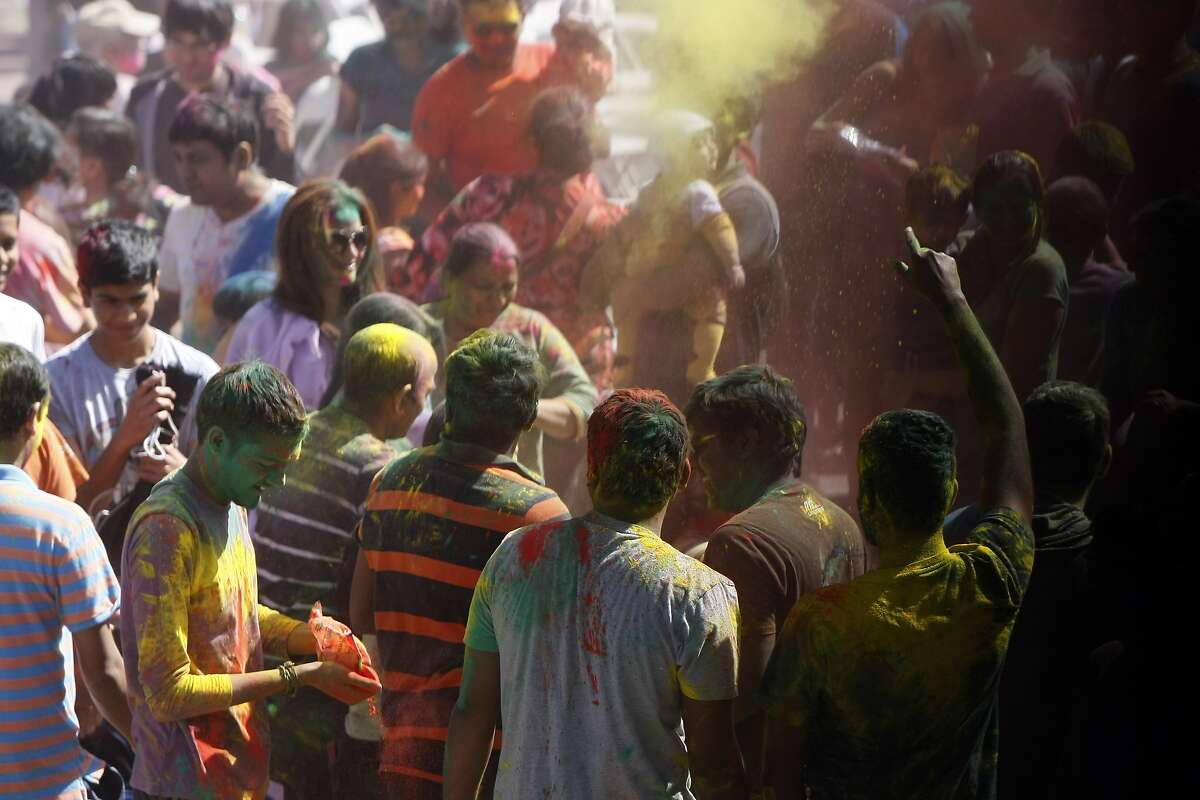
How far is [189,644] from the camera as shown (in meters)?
2.79

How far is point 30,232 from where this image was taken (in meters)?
5.38

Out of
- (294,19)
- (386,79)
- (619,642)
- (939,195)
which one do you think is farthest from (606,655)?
(294,19)

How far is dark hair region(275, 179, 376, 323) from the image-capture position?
4570 mm

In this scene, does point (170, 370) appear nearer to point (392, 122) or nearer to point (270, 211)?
point (270, 211)

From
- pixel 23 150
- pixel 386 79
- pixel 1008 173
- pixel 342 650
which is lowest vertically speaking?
pixel 342 650

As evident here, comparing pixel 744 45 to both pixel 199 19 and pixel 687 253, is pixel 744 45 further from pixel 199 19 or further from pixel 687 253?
pixel 199 19

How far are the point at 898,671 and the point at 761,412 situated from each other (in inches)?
27.3

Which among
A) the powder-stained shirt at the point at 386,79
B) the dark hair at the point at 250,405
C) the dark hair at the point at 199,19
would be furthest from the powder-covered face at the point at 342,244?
the dark hair at the point at 199,19

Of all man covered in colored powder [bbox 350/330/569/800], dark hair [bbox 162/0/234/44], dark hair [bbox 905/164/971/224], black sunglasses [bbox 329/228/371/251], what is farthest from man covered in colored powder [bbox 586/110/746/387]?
dark hair [bbox 162/0/234/44]

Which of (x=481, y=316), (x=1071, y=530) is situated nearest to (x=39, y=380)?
(x=481, y=316)

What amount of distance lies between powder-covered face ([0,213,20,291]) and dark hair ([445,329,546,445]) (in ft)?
7.17

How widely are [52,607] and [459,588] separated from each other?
2.69 ft

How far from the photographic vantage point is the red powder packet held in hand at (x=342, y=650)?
2.88 meters

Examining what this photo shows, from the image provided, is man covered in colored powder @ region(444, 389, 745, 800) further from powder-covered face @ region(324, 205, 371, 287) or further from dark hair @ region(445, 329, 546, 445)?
powder-covered face @ region(324, 205, 371, 287)
